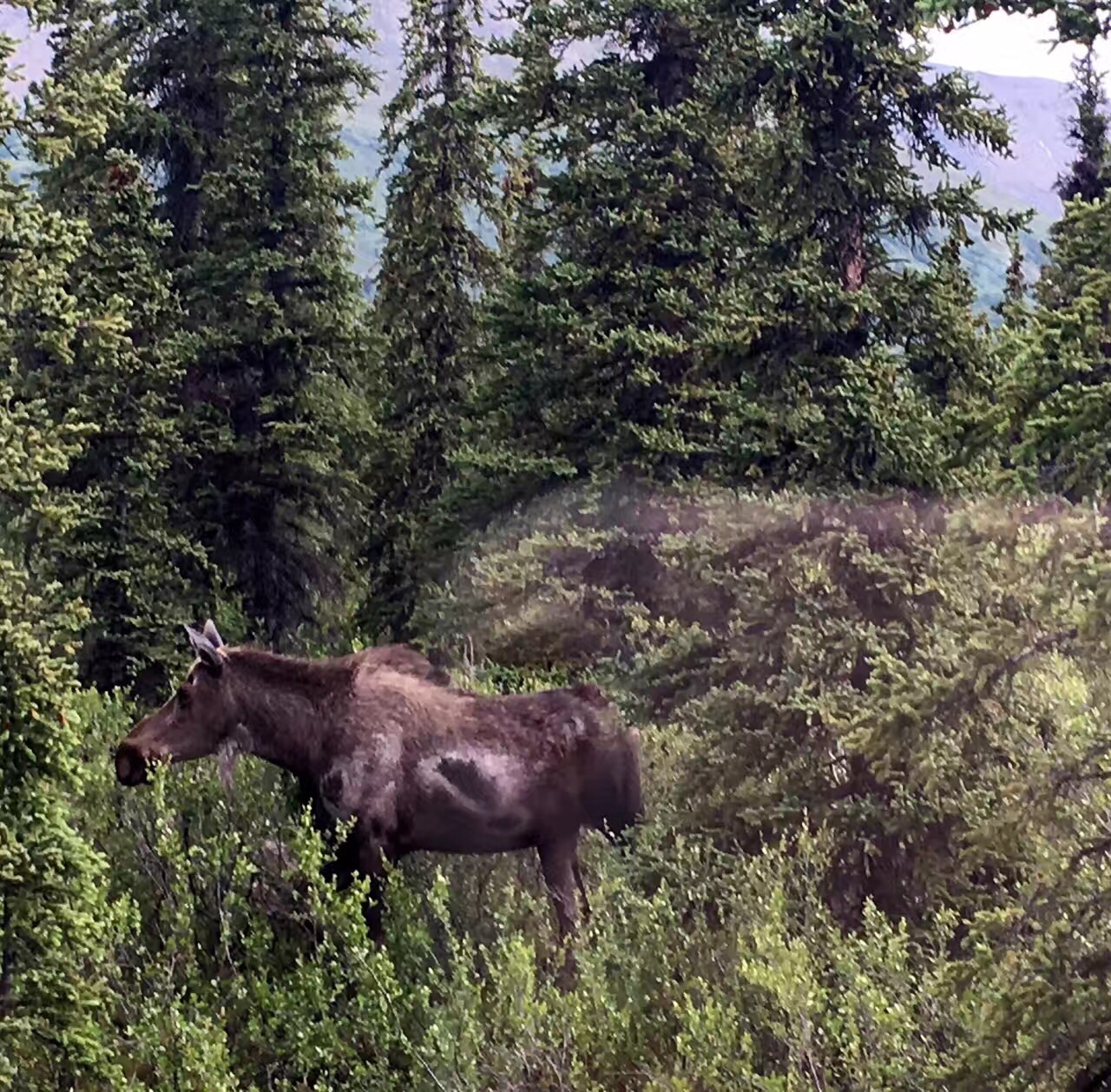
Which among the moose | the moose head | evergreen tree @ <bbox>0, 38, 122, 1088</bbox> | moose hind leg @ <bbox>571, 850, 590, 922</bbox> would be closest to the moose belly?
the moose

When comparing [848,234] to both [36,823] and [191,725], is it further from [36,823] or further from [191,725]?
[36,823]

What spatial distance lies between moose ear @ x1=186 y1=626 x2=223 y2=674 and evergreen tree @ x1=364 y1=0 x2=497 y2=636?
38.2 feet

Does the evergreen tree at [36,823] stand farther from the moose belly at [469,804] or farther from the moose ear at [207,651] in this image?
the moose belly at [469,804]

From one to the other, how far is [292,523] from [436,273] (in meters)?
4.96

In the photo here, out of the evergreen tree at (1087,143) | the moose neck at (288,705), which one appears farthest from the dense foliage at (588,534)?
the evergreen tree at (1087,143)

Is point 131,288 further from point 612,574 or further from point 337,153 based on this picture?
point 612,574

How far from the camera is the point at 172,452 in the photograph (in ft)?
62.6

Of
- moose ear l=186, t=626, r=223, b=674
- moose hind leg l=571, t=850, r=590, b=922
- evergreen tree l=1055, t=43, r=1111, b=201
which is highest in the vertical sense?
evergreen tree l=1055, t=43, r=1111, b=201

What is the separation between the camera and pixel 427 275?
2197cm

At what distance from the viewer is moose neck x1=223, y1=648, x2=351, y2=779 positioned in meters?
8.95

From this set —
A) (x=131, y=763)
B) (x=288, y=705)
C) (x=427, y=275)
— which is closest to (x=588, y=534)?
(x=288, y=705)

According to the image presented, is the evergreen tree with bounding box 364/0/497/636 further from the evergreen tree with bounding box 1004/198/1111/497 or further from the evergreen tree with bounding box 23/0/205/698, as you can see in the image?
the evergreen tree with bounding box 1004/198/1111/497

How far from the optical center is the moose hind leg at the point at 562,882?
28.7 ft

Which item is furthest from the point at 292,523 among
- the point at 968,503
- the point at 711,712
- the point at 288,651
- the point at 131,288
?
the point at 968,503
